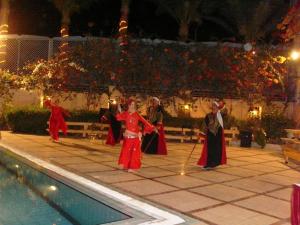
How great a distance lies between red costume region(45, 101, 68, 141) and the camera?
48.8 ft

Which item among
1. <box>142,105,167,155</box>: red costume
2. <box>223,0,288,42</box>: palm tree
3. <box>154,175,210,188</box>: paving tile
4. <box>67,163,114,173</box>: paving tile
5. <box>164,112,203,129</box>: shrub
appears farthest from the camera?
<box>223,0,288,42</box>: palm tree

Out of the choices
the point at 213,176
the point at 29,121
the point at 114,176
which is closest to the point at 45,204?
the point at 114,176

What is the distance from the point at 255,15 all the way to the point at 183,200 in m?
15.3

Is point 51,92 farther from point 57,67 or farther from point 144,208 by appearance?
point 144,208

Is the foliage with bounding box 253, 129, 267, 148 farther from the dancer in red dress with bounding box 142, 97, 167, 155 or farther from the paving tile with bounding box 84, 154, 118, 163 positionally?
the paving tile with bounding box 84, 154, 118, 163

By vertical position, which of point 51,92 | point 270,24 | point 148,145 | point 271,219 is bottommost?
point 271,219

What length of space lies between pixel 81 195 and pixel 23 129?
32.4 ft

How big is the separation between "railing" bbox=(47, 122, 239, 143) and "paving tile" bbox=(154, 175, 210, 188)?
7.10 metres

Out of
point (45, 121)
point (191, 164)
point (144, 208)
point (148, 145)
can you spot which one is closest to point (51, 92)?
point (45, 121)

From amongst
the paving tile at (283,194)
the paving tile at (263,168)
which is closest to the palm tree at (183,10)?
the paving tile at (263,168)

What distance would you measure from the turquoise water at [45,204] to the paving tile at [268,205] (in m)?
2.30

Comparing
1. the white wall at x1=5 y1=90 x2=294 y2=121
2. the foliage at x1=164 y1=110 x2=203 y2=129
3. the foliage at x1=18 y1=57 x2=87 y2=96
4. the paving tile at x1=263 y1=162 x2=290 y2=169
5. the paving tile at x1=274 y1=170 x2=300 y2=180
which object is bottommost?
the paving tile at x1=274 y1=170 x2=300 y2=180

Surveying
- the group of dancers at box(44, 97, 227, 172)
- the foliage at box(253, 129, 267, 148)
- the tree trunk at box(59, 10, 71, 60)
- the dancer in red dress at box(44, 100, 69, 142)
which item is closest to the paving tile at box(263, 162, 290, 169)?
the group of dancers at box(44, 97, 227, 172)

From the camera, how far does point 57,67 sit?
18859 mm
